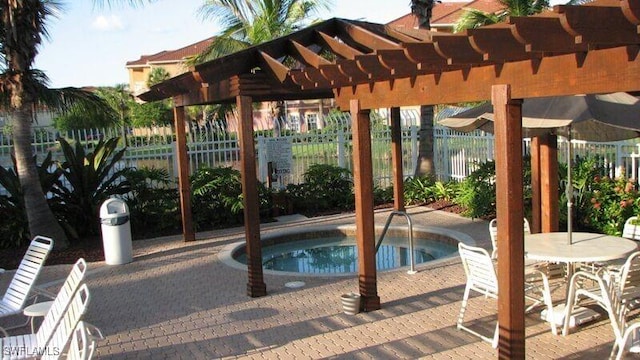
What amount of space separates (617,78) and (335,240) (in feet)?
27.2

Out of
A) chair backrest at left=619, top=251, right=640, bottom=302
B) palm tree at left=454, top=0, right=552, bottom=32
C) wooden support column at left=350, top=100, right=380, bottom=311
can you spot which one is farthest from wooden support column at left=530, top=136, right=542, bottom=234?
palm tree at left=454, top=0, right=552, bottom=32

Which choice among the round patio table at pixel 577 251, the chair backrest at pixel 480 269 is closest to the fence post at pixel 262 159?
the round patio table at pixel 577 251

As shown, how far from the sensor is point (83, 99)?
10.5 metres

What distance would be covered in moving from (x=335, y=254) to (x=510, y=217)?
6438mm

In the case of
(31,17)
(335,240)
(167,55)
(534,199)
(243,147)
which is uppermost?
(167,55)

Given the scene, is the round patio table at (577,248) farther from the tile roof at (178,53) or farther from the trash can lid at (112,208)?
the tile roof at (178,53)

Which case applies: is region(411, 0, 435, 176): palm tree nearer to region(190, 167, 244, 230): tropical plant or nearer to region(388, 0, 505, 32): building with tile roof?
region(190, 167, 244, 230): tropical plant

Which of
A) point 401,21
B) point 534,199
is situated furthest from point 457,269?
point 401,21

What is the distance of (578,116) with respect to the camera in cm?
557

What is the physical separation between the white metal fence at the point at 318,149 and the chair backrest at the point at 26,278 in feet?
18.7

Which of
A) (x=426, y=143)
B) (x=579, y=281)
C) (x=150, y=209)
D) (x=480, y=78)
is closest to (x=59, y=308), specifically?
(x=480, y=78)

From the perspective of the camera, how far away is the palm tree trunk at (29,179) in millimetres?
10188

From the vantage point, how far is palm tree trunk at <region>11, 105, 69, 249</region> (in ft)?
33.4

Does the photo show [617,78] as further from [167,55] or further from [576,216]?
[167,55]
